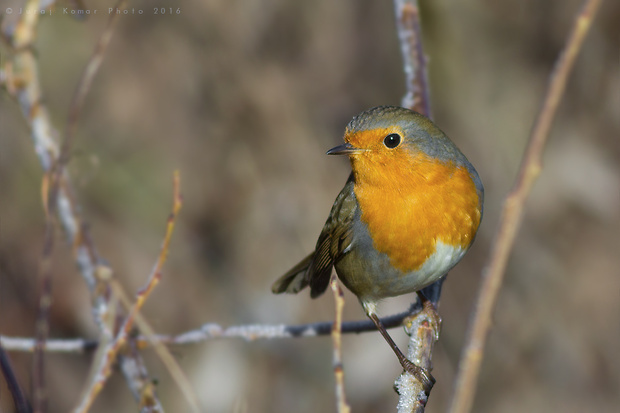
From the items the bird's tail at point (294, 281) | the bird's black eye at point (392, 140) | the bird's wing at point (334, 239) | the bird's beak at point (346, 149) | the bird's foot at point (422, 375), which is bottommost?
the bird's foot at point (422, 375)

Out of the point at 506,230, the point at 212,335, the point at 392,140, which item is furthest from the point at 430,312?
the point at 506,230

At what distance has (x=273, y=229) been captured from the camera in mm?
5645

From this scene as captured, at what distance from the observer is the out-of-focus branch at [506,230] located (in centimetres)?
91

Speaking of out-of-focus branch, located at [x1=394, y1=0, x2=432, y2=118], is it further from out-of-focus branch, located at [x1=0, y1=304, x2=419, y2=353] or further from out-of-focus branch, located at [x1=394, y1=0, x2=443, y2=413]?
out-of-focus branch, located at [x1=0, y1=304, x2=419, y2=353]

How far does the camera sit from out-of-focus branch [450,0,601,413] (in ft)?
2.97

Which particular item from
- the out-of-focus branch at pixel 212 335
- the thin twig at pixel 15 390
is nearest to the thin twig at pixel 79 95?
the thin twig at pixel 15 390

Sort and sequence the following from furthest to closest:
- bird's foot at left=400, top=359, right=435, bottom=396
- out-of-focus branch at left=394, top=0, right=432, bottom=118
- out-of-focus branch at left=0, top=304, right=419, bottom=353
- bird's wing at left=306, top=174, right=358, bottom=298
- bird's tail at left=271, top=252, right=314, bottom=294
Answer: bird's tail at left=271, top=252, right=314, bottom=294, out-of-focus branch at left=394, top=0, right=432, bottom=118, bird's wing at left=306, top=174, right=358, bottom=298, out-of-focus branch at left=0, top=304, right=419, bottom=353, bird's foot at left=400, top=359, right=435, bottom=396

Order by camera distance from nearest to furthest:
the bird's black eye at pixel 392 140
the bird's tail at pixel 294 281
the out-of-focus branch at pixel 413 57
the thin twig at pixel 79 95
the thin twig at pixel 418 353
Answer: the thin twig at pixel 79 95 < the thin twig at pixel 418 353 < the bird's black eye at pixel 392 140 < the out-of-focus branch at pixel 413 57 < the bird's tail at pixel 294 281

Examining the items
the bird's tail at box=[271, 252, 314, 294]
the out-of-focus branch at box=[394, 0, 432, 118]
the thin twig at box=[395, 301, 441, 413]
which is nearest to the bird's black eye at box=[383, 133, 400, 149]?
the out-of-focus branch at box=[394, 0, 432, 118]

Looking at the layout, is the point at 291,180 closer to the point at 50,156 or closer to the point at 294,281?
the point at 294,281

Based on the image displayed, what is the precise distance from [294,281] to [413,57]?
113 centimetres

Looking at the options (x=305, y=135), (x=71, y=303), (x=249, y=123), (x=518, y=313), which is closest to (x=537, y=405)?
(x=518, y=313)

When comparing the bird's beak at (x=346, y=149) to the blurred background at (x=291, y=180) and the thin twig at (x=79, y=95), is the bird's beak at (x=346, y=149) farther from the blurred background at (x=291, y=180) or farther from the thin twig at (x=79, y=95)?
the blurred background at (x=291, y=180)

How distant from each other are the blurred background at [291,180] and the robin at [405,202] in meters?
2.54
